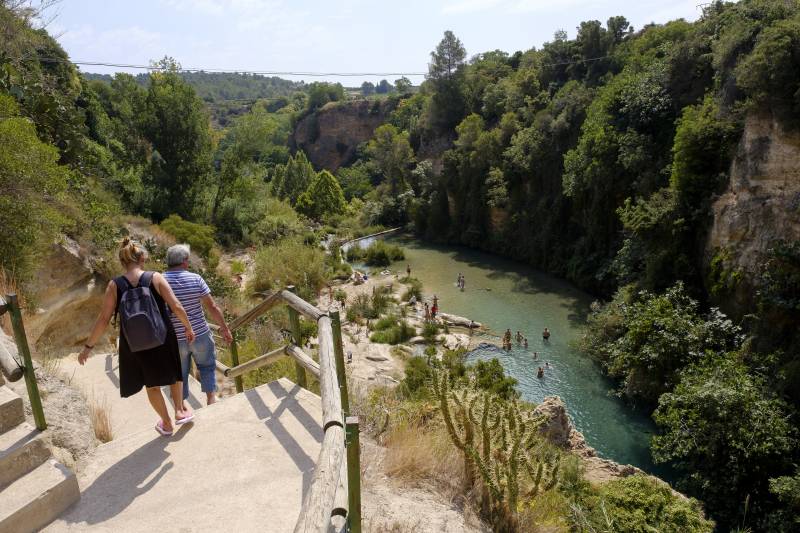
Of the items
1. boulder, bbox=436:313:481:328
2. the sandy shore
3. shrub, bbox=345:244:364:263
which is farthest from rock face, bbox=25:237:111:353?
shrub, bbox=345:244:364:263

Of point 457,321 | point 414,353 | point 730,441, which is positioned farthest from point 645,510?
point 457,321

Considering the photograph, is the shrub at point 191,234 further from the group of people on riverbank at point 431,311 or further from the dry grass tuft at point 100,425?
the dry grass tuft at point 100,425

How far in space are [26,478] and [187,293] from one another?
5.49 ft

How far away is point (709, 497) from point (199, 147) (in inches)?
854

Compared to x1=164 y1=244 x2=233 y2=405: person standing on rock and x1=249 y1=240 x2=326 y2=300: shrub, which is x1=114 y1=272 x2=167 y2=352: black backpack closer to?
x1=164 y1=244 x2=233 y2=405: person standing on rock

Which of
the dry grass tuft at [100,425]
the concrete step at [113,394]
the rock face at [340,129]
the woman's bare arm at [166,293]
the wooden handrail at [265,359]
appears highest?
the rock face at [340,129]

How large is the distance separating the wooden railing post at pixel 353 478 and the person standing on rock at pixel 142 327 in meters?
2.17

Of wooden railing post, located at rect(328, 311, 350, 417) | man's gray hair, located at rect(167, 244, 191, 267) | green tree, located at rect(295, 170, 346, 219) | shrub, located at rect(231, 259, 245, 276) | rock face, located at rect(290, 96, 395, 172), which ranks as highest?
rock face, located at rect(290, 96, 395, 172)

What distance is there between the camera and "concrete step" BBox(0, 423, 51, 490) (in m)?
2.80

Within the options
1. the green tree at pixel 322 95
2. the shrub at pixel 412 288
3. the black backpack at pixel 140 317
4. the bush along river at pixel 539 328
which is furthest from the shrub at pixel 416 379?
the green tree at pixel 322 95

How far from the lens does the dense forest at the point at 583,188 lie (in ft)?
30.3

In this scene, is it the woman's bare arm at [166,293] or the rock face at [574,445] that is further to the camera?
the rock face at [574,445]

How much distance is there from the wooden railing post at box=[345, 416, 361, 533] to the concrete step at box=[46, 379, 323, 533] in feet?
3.39

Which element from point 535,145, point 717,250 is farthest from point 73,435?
point 535,145
